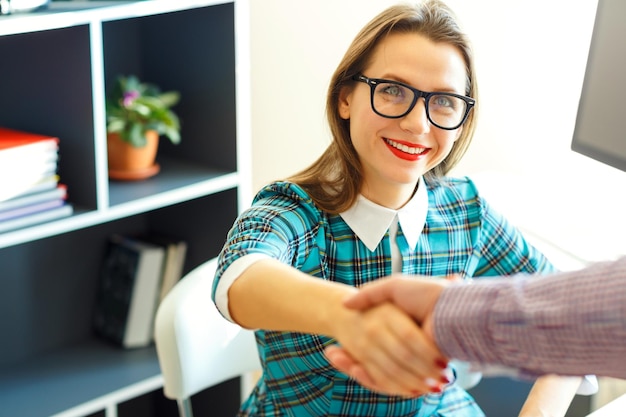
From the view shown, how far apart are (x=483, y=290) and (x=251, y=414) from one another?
747 mm

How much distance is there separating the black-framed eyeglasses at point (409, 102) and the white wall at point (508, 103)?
0.62m

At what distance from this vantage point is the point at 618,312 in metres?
0.97

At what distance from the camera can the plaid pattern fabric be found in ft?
4.82

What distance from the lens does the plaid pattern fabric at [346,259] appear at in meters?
1.47

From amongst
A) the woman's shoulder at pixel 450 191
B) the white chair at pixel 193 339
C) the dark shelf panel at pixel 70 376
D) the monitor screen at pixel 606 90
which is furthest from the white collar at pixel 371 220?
the dark shelf panel at pixel 70 376

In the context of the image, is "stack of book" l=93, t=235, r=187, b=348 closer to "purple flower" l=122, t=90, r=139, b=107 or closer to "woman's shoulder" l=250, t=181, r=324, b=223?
A: "purple flower" l=122, t=90, r=139, b=107

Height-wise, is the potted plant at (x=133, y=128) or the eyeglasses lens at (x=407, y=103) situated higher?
the eyeglasses lens at (x=407, y=103)

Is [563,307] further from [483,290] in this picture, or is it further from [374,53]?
[374,53]

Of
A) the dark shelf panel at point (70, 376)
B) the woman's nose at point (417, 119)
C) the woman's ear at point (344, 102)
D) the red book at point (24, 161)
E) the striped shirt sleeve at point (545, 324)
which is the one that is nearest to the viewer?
the striped shirt sleeve at point (545, 324)

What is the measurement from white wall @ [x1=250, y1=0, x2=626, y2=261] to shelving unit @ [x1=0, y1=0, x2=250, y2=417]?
0.46 meters

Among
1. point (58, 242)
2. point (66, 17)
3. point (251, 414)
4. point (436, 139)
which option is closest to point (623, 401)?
point (436, 139)

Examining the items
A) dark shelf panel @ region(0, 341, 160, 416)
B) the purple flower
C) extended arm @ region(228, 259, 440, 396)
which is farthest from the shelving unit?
extended arm @ region(228, 259, 440, 396)

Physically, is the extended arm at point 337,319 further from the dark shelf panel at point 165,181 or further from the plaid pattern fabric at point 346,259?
the dark shelf panel at point 165,181

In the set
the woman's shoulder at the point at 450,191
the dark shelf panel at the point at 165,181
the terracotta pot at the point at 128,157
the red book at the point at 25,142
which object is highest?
the red book at the point at 25,142
